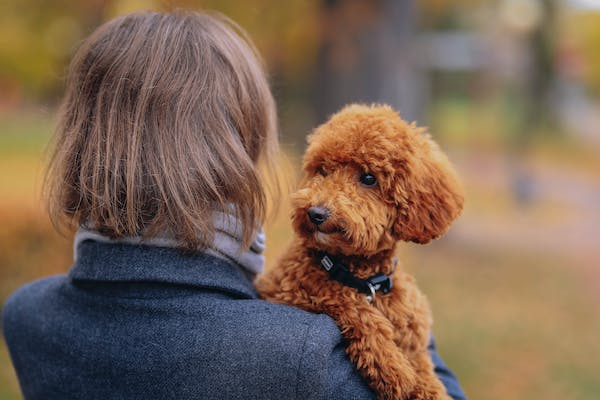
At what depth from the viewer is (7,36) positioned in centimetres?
752

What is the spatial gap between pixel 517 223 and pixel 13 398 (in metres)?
9.71

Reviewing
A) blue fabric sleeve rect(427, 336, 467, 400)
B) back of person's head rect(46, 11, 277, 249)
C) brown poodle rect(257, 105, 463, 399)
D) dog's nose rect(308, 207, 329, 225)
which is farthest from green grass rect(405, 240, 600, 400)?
back of person's head rect(46, 11, 277, 249)

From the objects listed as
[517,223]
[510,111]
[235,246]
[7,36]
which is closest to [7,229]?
[7,36]

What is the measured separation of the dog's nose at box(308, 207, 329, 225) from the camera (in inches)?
64.2

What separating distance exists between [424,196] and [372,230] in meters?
0.17

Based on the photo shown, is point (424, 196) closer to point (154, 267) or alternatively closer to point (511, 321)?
point (154, 267)

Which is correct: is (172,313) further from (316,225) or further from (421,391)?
(421,391)

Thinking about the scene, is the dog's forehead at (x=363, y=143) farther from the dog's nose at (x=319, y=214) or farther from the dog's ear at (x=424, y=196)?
the dog's nose at (x=319, y=214)

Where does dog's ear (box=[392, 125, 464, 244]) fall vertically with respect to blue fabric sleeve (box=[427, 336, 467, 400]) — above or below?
above

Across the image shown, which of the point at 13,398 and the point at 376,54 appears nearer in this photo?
the point at 13,398

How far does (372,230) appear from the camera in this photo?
5.47ft

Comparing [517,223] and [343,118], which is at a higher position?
[343,118]

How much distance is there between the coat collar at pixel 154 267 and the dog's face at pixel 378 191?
25 cm

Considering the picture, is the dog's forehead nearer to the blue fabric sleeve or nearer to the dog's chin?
the dog's chin
